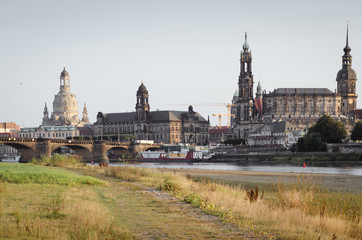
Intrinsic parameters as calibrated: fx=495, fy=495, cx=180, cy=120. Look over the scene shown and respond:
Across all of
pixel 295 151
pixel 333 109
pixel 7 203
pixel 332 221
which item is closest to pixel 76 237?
pixel 7 203

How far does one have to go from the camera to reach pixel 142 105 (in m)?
195

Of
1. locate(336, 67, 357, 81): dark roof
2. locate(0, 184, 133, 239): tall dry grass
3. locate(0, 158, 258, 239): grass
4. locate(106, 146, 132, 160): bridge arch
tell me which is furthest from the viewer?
locate(336, 67, 357, 81): dark roof

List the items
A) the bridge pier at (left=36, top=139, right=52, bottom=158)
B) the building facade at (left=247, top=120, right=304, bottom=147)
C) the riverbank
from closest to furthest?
the riverbank, the bridge pier at (left=36, top=139, right=52, bottom=158), the building facade at (left=247, top=120, right=304, bottom=147)

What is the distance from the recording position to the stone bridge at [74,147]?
322 ft

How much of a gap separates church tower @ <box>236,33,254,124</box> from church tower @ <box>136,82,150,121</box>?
37750 millimetres

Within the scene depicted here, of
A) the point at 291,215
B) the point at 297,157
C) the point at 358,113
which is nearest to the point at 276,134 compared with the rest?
the point at 358,113

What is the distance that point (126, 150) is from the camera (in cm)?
14150

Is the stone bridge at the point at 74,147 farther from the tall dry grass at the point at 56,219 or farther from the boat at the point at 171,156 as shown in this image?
the tall dry grass at the point at 56,219

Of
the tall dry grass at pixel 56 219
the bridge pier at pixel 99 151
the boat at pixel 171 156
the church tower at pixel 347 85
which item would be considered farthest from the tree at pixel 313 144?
the tall dry grass at pixel 56 219

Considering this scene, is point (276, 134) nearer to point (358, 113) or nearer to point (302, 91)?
point (302, 91)

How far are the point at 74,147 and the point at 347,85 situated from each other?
320 feet

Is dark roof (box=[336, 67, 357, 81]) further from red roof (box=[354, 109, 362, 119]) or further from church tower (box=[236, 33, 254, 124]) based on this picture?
church tower (box=[236, 33, 254, 124])

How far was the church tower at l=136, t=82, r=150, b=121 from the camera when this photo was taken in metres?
192

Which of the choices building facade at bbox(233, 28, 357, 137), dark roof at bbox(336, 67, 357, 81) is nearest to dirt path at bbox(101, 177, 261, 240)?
building facade at bbox(233, 28, 357, 137)
